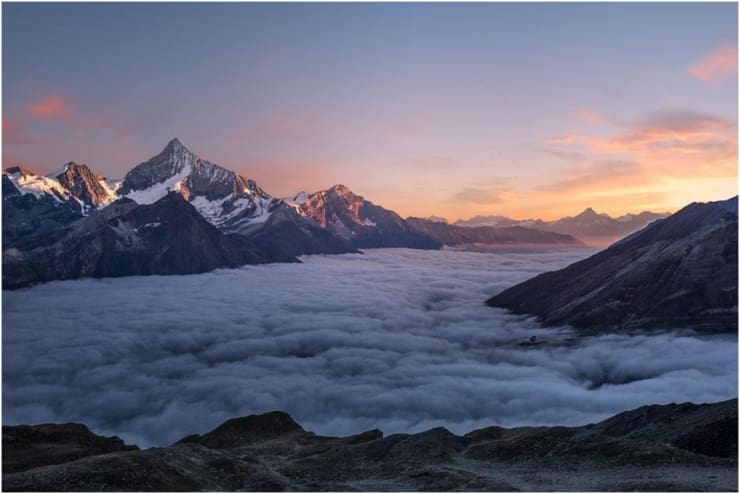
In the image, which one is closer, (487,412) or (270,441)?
(270,441)

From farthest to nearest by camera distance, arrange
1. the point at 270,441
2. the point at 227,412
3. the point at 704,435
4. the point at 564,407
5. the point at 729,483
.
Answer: the point at 227,412
the point at 564,407
the point at 270,441
the point at 704,435
the point at 729,483

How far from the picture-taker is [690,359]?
18525 cm

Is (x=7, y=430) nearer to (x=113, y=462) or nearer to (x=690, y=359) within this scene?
(x=113, y=462)

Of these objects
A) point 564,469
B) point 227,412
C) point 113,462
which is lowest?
point 227,412

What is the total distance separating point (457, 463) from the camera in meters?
72.9

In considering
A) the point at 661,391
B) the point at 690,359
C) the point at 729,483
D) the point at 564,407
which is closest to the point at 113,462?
the point at 729,483

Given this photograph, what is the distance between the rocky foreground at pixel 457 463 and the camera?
176ft

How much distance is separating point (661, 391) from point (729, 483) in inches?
5068

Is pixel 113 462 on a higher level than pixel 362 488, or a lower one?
higher

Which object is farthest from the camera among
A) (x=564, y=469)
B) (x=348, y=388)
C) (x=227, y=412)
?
(x=348, y=388)

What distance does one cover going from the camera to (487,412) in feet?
542

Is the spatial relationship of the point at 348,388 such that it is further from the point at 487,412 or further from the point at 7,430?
the point at 7,430

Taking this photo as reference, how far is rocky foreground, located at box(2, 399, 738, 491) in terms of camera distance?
53.7 meters

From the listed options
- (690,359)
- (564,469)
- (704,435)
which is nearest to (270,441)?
(564,469)
